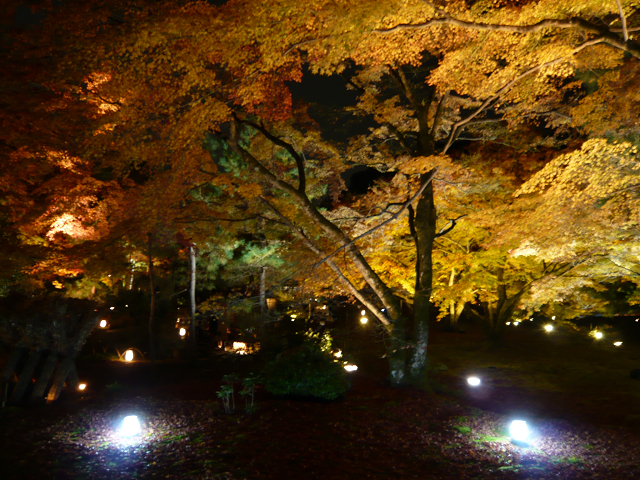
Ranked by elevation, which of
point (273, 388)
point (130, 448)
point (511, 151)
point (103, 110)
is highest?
point (511, 151)

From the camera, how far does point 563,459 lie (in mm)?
5387

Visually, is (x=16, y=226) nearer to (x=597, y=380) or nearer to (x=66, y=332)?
(x=66, y=332)

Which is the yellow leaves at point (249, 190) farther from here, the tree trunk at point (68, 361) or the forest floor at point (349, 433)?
the forest floor at point (349, 433)

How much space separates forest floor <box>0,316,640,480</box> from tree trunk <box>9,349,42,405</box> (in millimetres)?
447

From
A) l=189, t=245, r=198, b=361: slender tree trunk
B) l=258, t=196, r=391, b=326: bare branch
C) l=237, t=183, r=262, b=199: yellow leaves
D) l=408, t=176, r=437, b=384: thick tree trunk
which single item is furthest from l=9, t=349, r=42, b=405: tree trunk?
l=408, t=176, r=437, b=384: thick tree trunk

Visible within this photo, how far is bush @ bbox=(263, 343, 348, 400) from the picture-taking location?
7660 mm

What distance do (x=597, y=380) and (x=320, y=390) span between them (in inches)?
319

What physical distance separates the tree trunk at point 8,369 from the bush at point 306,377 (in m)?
4.73

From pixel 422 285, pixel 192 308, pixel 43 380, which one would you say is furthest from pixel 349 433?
pixel 192 308

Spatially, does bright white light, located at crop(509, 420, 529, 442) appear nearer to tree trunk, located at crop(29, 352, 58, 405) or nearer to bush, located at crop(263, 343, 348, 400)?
bush, located at crop(263, 343, 348, 400)

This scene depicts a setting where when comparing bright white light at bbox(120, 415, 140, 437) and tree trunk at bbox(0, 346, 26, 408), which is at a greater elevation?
tree trunk at bbox(0, 346, 26, 408)

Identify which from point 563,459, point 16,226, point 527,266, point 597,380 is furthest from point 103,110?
point 597,380

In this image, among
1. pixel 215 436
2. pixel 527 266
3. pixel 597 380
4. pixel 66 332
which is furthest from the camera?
pixel 527 266

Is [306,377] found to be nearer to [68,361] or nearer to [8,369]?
[68,361]
